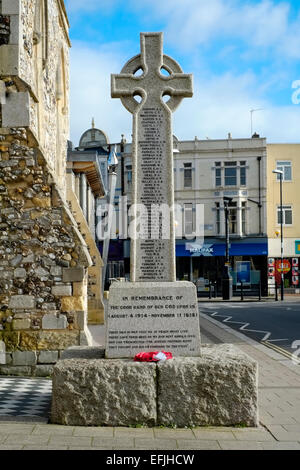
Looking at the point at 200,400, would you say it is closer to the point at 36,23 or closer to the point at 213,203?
the point at 36,23

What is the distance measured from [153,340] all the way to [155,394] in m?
0.70

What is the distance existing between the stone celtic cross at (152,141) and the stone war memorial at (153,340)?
1 cm

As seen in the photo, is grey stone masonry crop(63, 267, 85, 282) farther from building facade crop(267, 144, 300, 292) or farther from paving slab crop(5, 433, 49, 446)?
building facade crop(267, 144, 300, 292)

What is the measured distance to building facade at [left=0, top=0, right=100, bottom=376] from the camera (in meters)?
9.22

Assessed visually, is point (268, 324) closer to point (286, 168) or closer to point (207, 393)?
point (207, 393)

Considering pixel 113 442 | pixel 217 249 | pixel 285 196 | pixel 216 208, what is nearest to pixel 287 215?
pixel 285 196

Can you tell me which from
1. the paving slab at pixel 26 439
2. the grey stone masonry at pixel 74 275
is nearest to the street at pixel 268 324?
the grey stone masonry at pixel 74 275

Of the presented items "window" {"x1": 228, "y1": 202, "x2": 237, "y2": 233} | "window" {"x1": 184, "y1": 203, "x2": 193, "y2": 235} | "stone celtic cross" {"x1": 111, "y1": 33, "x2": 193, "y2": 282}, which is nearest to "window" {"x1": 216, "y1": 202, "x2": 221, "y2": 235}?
"window" {"x1": 228, "y1": 202, "x2": 237, "y2": 233}

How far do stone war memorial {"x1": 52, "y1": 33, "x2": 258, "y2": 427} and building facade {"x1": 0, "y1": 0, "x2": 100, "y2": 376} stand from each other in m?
2.29

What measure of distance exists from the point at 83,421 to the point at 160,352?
1044 millimetres

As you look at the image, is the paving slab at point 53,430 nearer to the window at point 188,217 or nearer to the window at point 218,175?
the window at point 188,217

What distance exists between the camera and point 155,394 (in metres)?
5.88

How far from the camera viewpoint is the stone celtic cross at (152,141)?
688 centimetres
